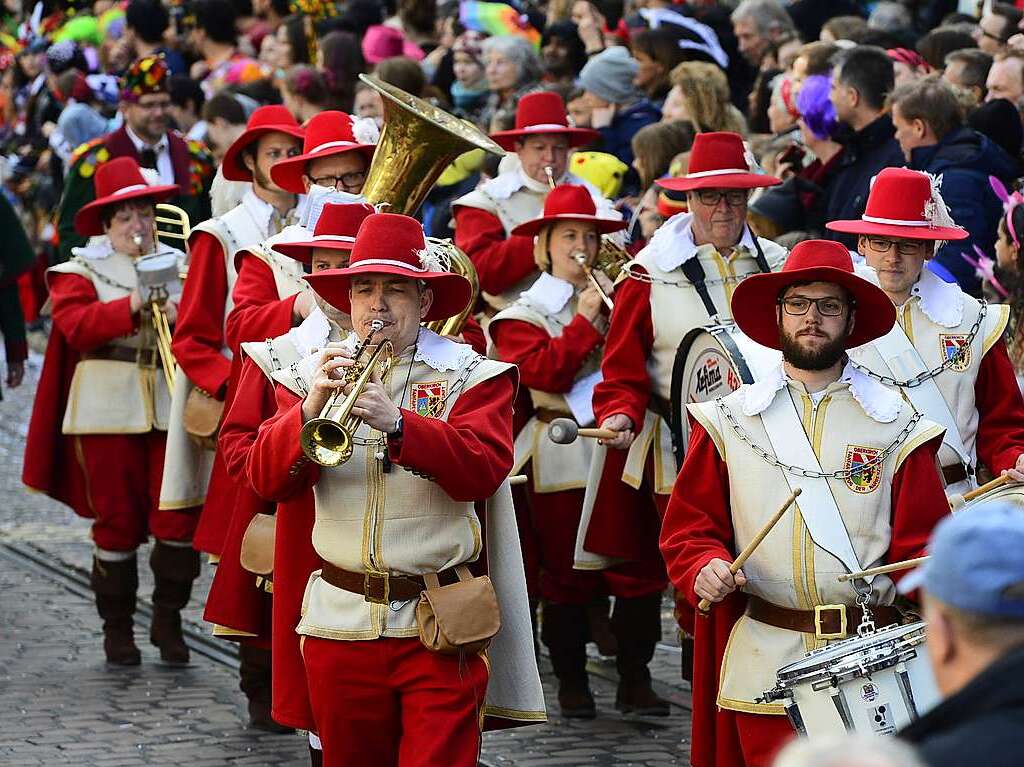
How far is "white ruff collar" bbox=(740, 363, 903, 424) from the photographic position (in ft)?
18.6

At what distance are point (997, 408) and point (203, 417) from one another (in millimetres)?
3179

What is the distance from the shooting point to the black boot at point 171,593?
885 cm

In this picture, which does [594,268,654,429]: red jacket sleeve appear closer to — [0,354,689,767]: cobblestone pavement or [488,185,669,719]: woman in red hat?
[488,185,669,719]: woman in red hat

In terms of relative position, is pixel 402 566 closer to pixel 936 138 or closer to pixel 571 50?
pixel 936 138

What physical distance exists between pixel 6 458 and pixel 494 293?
5.97 meters

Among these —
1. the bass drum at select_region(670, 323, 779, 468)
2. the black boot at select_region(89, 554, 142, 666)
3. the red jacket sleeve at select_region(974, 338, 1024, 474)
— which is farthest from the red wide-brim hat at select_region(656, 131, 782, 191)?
the black boot at select_region(89, 554, 142, 666)

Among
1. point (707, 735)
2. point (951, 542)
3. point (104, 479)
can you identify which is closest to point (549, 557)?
point (104, 479)

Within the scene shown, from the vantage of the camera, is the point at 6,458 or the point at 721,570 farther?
the point at 6,458

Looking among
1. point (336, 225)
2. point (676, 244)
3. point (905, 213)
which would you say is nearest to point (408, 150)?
point (336, 225)

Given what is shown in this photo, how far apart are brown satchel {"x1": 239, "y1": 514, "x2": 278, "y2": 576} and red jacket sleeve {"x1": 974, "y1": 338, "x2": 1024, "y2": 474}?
7.82 ft

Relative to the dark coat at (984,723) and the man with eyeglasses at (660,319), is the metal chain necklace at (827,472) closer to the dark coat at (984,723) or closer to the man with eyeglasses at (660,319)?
the man with eyeglasses at (660,319)

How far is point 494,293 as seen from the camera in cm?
944

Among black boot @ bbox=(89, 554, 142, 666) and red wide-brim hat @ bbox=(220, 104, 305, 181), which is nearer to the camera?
red wide-brim hat @ bbox=(220, 104, 305, 181)

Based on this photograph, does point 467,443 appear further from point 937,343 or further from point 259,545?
point 937,343
